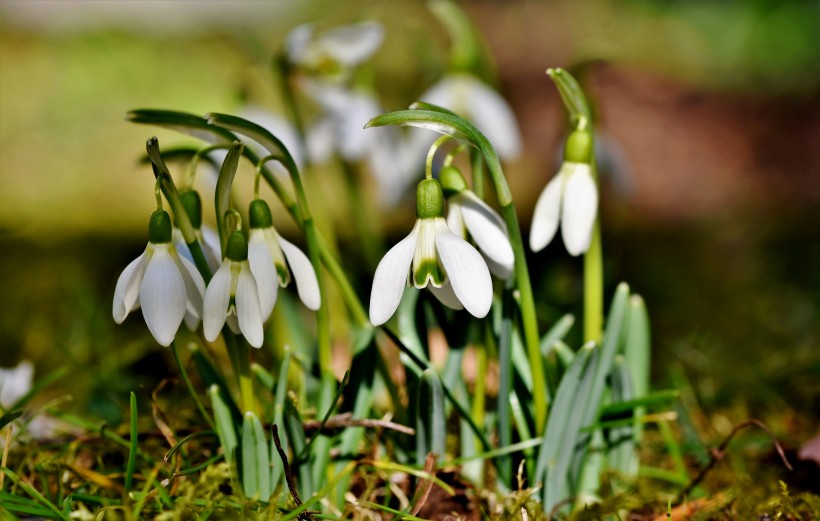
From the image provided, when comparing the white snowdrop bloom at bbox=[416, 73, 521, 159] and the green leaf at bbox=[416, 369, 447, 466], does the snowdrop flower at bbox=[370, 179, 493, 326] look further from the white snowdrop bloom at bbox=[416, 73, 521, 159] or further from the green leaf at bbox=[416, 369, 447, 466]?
the white snowdrop bloom at bbox=[416, 73, 521, 159]

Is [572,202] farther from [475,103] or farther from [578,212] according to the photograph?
[475,103]

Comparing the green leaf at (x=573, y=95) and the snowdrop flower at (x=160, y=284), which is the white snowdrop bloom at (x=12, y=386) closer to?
the snowdrop flower at (x=160, y=284)

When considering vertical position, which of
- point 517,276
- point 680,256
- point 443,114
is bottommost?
point 680,256

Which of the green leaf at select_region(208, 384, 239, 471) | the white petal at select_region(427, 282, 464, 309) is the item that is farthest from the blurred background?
the white petal at select_region(427, 282, 464, 309)

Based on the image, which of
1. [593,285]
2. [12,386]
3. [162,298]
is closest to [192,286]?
[162,298]

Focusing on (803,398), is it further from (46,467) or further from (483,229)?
(46,467)

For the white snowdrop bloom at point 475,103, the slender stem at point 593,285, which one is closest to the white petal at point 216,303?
the slender stem at point 593,285

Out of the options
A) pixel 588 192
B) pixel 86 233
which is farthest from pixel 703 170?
pixel 588 192
